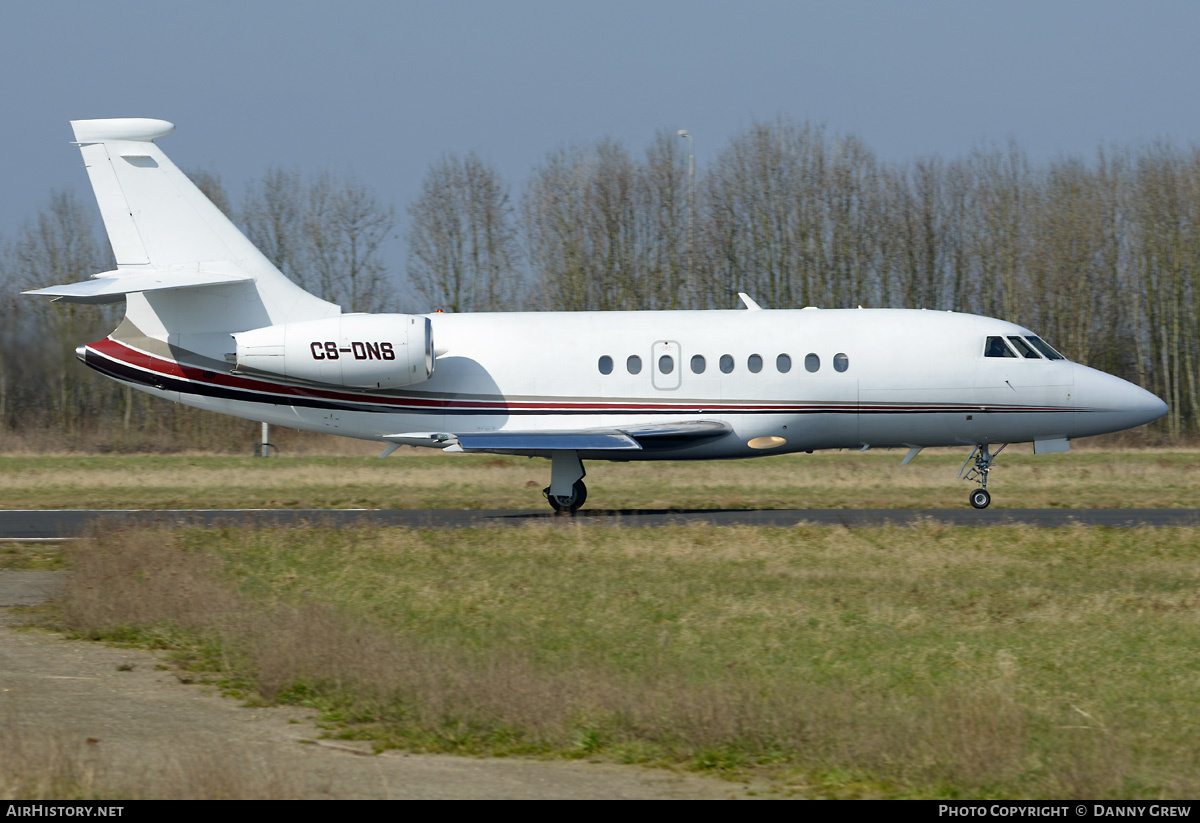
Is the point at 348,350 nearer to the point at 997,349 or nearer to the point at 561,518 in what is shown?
the point at 561,518

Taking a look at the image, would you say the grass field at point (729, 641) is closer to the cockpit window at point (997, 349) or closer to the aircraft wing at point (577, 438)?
the aircraft wing at point (577, 438)

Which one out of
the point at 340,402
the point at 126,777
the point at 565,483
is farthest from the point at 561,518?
the point at 126,777

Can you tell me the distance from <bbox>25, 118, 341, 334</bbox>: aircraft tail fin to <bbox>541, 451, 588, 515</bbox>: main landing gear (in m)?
5.44

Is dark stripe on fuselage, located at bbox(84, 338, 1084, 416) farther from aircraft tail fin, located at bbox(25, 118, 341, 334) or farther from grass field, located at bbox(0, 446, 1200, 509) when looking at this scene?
grass field, located at bbox(0, 446, 1200, 509)

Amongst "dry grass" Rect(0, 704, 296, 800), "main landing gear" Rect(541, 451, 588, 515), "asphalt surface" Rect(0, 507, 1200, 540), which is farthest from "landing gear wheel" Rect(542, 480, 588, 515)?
"dry grass" Rect(0, 704, 296, 800)

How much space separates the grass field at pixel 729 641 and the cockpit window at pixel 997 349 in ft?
14.7

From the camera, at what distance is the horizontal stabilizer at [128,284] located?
1891 centimetres

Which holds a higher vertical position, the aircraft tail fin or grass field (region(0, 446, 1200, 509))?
the aircraft tail fin

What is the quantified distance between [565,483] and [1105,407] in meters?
9.08

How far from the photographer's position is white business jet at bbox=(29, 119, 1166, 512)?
20.5 meters

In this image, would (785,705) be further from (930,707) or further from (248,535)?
(248,535)

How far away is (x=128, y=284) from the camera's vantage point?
19.8m

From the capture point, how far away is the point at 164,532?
55.1 feet

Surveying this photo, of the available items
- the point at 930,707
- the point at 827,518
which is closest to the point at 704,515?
the point at 827,518
